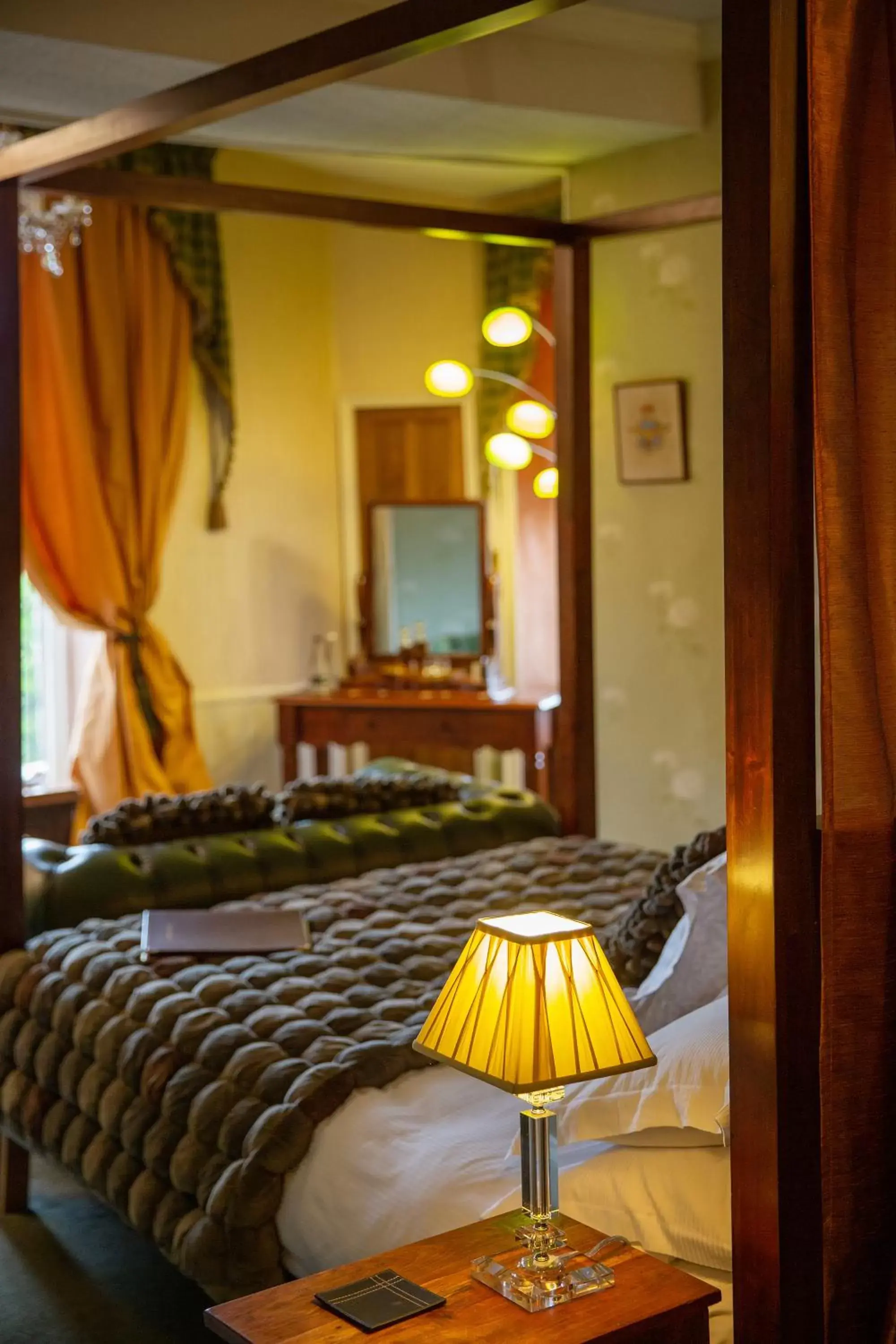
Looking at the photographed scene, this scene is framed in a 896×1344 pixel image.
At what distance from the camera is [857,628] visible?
1.81m

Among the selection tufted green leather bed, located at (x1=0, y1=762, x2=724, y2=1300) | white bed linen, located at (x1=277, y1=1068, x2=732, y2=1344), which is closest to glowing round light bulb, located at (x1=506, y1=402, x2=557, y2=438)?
tufted green leather bed, located at (x1=0, y1=762, x2=724, y2=1300)

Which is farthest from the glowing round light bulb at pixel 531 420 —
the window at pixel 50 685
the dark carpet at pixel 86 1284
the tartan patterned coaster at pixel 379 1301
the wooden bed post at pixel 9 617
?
the tartan patterned coaster at pixel 379 1301

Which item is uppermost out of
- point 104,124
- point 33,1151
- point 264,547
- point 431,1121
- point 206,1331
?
point 104,124

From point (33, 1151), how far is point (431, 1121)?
1.18 meters

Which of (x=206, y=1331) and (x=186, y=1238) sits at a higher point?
(x=186, y=1238)

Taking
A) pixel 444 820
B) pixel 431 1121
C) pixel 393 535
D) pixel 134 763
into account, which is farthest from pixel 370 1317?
pixel 393 535

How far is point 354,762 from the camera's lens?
750cm

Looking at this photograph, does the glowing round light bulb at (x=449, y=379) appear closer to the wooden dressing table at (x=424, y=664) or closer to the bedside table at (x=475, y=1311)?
the wooden dressing table at (x=424, y=664)

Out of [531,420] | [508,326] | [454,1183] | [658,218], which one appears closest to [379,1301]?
[454,1183]

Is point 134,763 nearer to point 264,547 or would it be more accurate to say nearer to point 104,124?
point 264,547

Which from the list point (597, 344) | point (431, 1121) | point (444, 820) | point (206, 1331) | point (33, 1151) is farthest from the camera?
point (597, 344)

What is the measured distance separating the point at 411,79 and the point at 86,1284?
350cm

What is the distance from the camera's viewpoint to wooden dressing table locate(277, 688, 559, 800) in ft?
21.1

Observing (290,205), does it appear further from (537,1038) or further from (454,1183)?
(537,1038)
